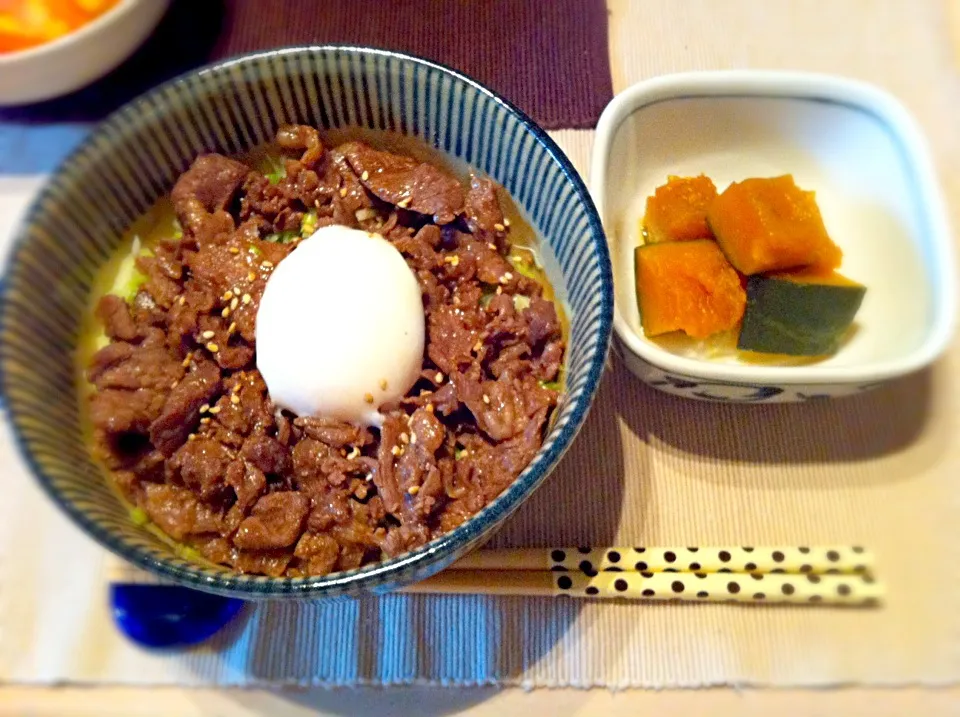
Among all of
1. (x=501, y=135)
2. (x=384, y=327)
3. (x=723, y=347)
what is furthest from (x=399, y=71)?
(x=723, y=347)

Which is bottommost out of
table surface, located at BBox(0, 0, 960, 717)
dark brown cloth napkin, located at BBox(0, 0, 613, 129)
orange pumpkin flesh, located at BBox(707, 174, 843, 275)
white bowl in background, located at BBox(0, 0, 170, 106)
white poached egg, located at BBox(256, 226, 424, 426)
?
table surface, located at BBox(0, 0, 960, 717)

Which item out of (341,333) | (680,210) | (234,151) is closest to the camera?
(341,333)

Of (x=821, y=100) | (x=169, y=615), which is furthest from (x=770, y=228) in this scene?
(x=169, y=615)

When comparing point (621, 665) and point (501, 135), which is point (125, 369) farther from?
point (621, 665)

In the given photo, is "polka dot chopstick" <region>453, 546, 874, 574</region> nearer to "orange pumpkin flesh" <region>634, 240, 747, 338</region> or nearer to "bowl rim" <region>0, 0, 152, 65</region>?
"orange pumpkin flesh" <region>634, 240, 747, 338</region>

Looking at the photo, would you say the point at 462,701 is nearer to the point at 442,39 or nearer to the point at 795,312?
the point at 795,312

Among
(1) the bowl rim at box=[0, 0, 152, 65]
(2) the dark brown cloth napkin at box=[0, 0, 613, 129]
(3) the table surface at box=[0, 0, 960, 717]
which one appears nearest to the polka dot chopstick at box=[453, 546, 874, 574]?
(3) the table surface at box=[0, 0, 960, 717]

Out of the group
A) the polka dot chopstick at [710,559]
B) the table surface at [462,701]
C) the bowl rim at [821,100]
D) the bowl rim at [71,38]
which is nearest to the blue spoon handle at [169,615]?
the table surface at [462,701]
